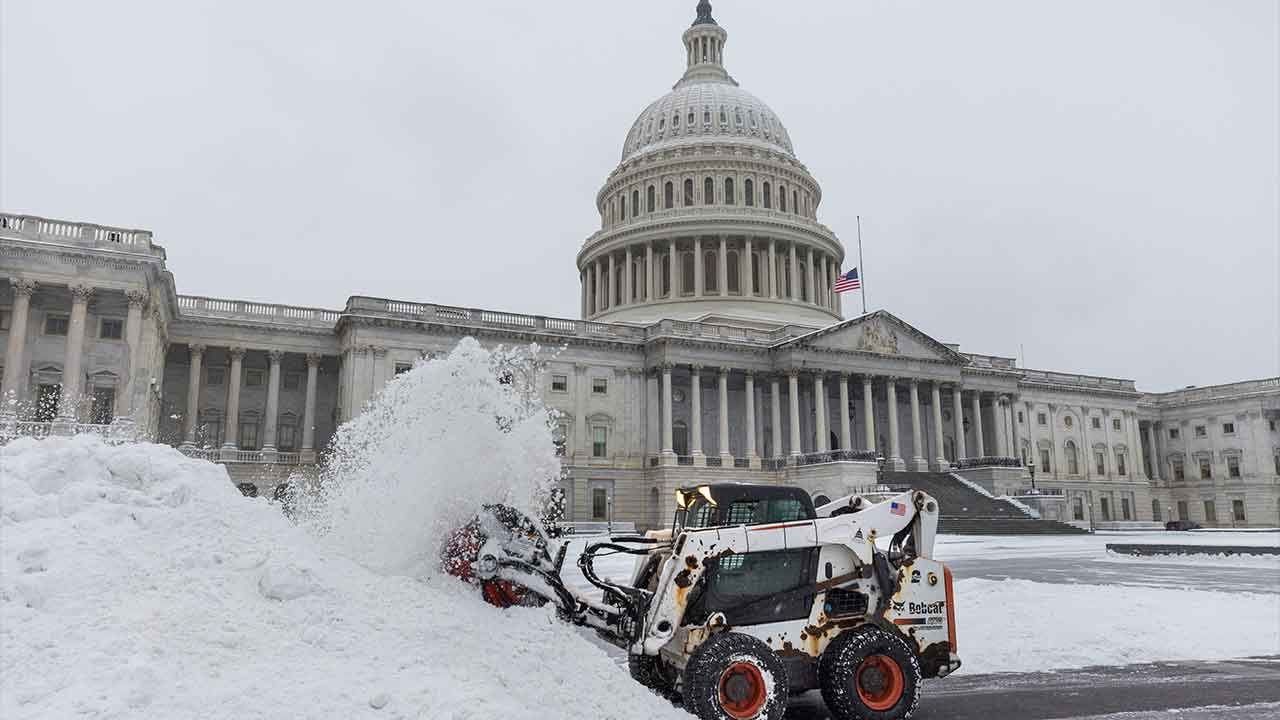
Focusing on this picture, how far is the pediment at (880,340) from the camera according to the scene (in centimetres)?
5725

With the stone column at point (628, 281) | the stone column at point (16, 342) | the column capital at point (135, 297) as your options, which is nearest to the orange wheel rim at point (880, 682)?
the column capital at point (135, 297)

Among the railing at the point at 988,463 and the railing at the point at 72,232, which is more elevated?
the railing at the point at 72,232

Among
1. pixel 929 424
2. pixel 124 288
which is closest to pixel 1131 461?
pixel 929 424

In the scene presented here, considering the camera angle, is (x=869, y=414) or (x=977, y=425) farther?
(x=977, y=425)

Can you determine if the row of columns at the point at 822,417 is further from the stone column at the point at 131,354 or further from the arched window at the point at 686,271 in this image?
the stone column at the point at 131,354

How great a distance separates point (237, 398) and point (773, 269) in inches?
Result: 1598

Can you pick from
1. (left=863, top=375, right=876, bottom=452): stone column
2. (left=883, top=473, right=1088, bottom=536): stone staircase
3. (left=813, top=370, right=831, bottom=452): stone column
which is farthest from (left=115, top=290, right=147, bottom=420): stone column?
(left=863, top=375, right=876, bottom=452): stone column

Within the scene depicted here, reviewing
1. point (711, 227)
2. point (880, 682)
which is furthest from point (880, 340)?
point (880, 682)

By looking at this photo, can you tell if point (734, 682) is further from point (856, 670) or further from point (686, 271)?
point (686, 271)

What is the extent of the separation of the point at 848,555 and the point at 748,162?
67831 millimetres

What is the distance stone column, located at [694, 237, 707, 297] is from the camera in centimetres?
6819

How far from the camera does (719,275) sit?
6912 cm

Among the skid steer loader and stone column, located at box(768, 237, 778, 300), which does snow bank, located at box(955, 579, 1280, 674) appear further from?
stone column, located at box(768, 237, 778, 300)

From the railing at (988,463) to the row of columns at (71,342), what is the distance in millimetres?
51035
